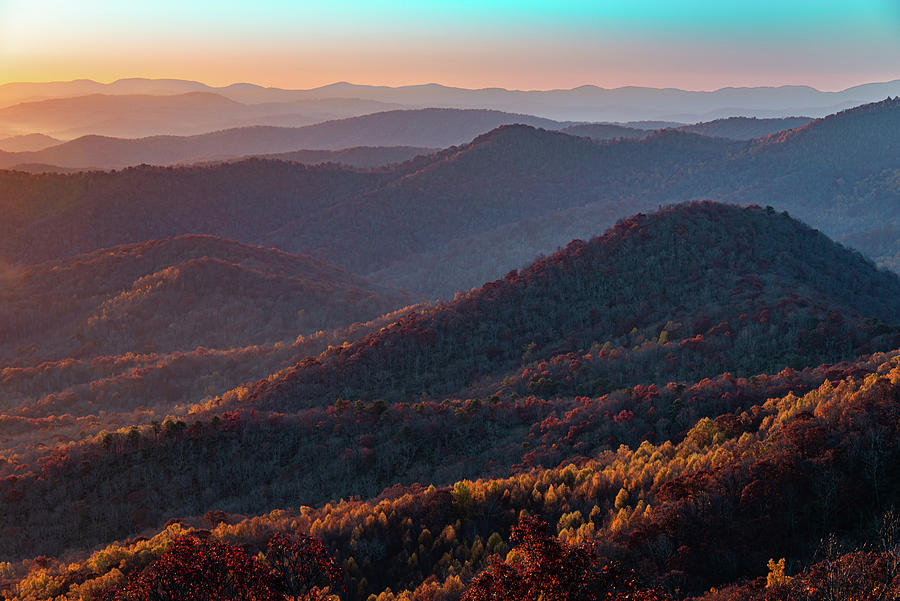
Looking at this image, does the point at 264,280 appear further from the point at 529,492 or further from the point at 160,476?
the point at 529,492

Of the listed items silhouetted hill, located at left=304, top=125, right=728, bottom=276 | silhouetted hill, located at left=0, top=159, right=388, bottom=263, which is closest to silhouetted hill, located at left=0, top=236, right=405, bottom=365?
silhouetted hill, located at left=0, top=159, right=388, bottom=263

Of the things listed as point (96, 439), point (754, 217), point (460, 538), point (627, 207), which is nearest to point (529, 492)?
point (460, 538)

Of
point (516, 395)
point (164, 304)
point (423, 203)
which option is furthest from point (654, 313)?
point (423, 203)

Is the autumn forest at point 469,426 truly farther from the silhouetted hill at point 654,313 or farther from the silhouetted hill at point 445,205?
the silhouetted hill at point 445,205

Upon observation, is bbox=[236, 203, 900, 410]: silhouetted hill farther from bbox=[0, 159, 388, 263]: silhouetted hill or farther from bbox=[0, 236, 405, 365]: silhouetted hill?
bbox=[0, 159, 388, 263]: silhouetted hill

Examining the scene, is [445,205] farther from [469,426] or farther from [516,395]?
[469,426]

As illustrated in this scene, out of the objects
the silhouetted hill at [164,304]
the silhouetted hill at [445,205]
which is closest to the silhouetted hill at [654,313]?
the silhouetted hill at [164,304]

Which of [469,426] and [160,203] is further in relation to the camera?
[160,203]
